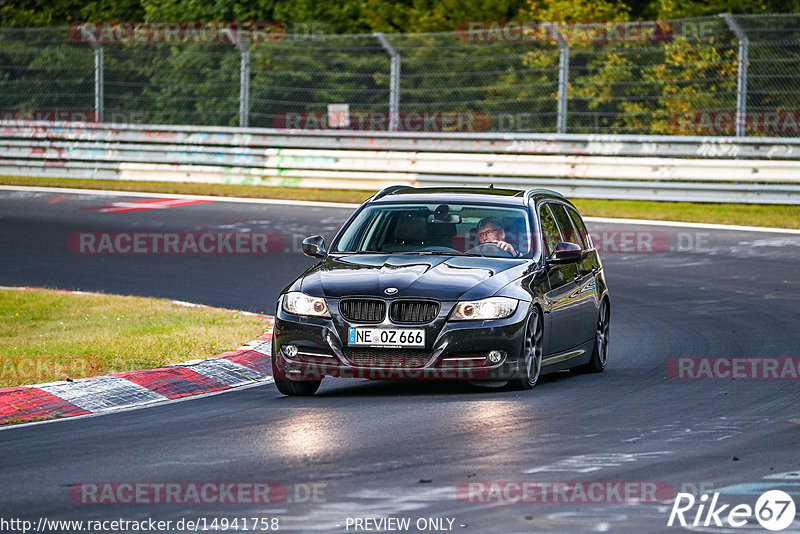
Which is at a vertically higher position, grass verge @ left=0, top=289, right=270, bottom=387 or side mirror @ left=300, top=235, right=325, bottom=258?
side mirror @ left=300, top=235, right=325, bottom=258

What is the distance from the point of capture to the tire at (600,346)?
11.8 m

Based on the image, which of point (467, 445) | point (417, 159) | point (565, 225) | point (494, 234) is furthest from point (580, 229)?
point (417, 159)

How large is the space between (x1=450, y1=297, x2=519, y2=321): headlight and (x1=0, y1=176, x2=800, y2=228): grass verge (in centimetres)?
1296

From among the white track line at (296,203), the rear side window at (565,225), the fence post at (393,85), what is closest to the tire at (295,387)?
the rear side window at (565,225)

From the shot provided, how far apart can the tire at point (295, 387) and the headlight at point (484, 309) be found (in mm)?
1220

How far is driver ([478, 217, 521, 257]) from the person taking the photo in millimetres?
11031

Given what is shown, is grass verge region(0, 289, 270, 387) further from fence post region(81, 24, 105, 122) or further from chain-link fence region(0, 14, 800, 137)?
fence post region(81, 24, 105, 122)

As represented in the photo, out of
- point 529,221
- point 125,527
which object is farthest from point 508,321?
point 125,527

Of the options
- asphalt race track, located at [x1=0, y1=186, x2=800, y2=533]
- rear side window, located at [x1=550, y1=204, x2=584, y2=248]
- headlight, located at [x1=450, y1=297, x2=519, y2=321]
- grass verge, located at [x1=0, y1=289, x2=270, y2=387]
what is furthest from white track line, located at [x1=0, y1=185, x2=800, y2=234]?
headlight, located at [x1=450, y1=297, x2=519, y2=321]

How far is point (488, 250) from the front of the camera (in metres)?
11.0

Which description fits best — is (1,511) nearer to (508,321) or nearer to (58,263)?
(508,321)

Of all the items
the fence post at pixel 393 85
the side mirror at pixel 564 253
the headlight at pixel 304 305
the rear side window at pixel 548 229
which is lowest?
the headlight at pixel 304 305

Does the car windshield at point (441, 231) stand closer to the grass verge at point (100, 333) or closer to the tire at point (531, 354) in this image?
the tire at point (531, 354)

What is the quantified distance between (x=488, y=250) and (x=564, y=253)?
1.90 feet
